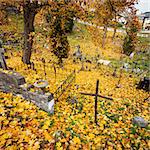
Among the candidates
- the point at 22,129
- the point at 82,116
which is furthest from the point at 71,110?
the point at 22,129

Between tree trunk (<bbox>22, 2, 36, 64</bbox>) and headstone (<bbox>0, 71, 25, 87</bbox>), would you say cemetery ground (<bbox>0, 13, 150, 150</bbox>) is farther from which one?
tree trunk (<bbox>22, 2, 36, 64</bbox>)

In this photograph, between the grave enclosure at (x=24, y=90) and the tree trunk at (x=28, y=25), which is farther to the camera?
the tree trunk at (x=28, y=25)

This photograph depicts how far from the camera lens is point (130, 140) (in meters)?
7.19

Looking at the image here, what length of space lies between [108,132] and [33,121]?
9.07ft

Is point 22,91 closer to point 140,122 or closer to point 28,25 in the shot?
point 140,122

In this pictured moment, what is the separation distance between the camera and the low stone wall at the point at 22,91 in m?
6.84

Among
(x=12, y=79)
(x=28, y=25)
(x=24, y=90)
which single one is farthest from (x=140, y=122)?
(x=28, y=25)

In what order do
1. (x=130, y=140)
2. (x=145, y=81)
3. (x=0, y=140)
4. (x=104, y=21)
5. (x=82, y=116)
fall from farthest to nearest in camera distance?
1. (x=104, y=21)
2. (x=145, y=81)
3. (x=82, y=116)
4. (x=130, y=140)
5. (x=0, y=140)

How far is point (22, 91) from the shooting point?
7.00 m

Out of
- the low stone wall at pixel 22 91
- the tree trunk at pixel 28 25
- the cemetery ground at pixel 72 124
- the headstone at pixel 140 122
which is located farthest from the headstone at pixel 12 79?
the headstone at pixel 140 122

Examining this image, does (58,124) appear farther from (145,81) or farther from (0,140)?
(145,81)

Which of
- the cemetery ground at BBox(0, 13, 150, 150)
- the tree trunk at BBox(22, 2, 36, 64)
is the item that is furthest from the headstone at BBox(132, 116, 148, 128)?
the tree trunk at BBox(22, 2, 36, 64)

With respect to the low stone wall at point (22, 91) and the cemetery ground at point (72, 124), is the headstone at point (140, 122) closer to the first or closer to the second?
the cemetery ground at point (72, 124)

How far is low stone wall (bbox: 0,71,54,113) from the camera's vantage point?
6.84 metres
